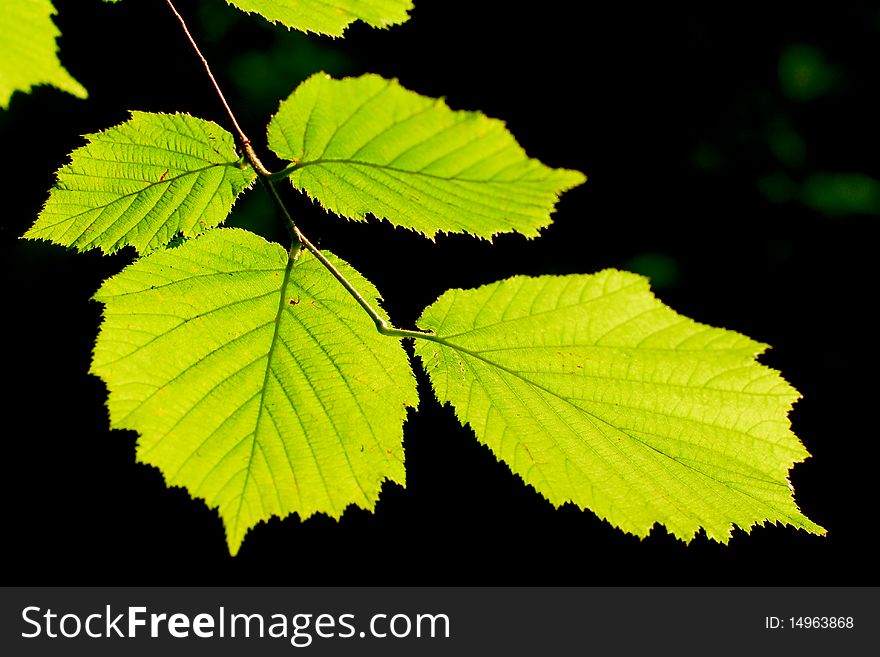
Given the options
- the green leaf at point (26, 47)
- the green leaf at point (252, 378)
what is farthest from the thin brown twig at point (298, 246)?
the green leaf at point (26, 47)

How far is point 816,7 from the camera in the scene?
341 centimetres

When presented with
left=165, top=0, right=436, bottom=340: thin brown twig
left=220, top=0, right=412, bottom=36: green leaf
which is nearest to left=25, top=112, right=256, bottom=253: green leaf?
left=165, top=0, right=436, bottom=340: thin brown twig

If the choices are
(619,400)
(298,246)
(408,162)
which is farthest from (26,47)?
(619,400)

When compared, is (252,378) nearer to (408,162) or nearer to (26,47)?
(408,162)

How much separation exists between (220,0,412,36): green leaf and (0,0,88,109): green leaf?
1.21 feet

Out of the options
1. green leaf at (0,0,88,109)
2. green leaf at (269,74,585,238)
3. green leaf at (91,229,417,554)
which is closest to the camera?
green leaf at (269,74,585,238)

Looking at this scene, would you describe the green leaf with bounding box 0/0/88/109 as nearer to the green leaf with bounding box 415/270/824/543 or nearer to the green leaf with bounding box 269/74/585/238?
the green leaf with bounding box 269/74/585/238

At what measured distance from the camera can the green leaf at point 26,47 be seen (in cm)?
104

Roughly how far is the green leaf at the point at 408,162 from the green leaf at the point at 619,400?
0.64ft

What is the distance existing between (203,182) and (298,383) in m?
0.28

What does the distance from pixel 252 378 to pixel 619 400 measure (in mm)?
483

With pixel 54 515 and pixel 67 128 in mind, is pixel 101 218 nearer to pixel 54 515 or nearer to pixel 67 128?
pixel 67 128

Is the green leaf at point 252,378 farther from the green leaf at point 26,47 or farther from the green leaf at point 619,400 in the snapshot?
the green leaf at point 26,47

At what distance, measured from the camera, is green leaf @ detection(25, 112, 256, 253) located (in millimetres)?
818
